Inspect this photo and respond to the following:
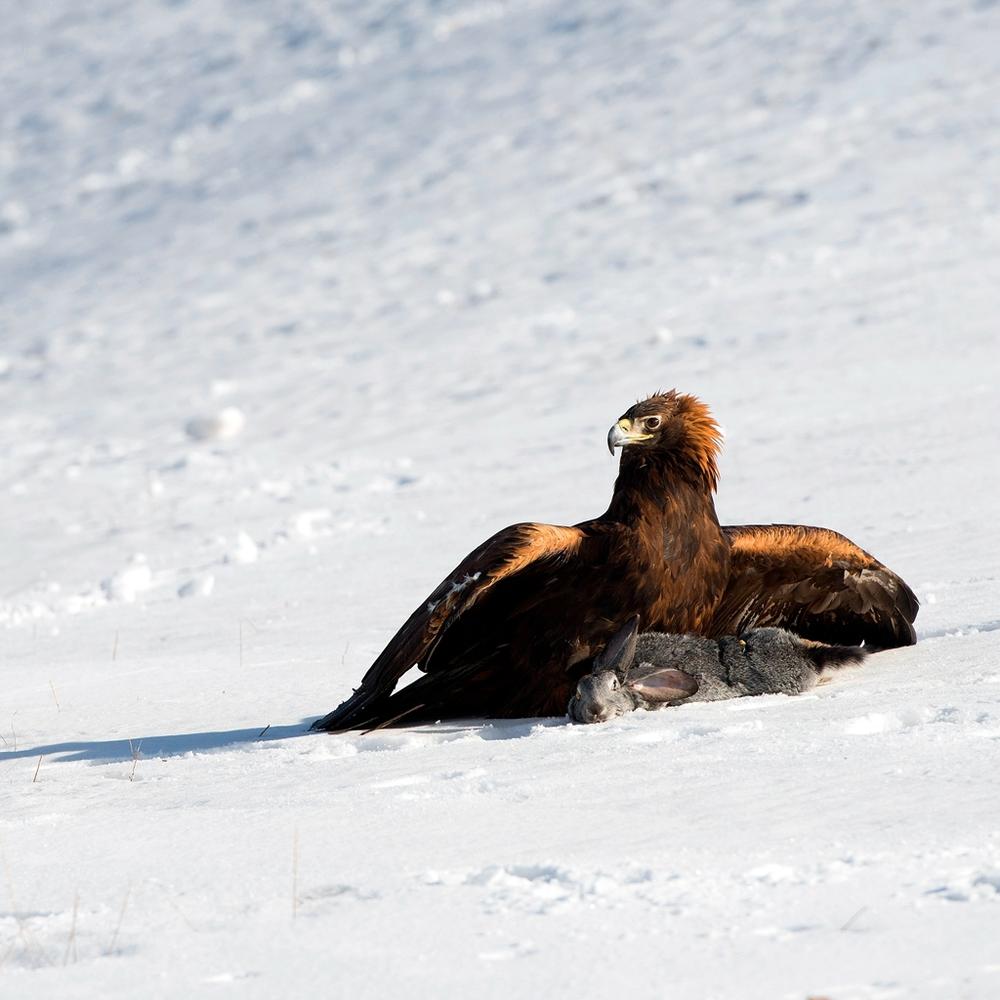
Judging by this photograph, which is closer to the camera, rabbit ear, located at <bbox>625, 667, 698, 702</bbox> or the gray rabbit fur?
the gray rabbit fur

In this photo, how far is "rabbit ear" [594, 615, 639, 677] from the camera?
16.6 ft

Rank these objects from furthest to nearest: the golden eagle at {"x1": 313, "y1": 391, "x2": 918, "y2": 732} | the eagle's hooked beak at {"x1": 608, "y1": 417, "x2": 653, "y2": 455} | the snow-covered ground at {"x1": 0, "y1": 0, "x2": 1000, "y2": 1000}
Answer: the eagle's hooked beak at {"x1": 608, "y1": 417, "x2": 653, "y2": 455}
the golden eagle at {"x1": 313, "y1": 391, "x2": 918, "y2": 732}
the snow-covered ground at {"x1": 0, "y1": 0, "x2": 1000, "y2": 1000}

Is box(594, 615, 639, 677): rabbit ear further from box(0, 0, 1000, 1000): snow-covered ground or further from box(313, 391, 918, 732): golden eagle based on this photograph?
box(0, 0, 1000, 1000): snow-covered ground

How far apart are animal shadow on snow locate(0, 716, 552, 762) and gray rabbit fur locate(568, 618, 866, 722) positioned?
189 millimetres

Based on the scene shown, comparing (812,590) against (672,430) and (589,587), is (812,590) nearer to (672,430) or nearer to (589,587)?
(672,430)

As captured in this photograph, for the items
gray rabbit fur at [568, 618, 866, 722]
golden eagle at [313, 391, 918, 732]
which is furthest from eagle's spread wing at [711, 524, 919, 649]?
gray rabbit fur at [568, 618, 866, 722]

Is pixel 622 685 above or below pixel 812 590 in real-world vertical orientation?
above

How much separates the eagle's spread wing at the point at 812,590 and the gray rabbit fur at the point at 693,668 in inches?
8.8

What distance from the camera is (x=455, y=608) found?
5109 mm

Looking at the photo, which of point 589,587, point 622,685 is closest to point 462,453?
point 589,587

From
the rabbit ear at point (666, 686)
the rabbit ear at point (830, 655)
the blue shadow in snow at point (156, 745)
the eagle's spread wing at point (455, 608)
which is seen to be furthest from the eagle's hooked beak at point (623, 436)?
the blue shadow in snow at point (156, 745)

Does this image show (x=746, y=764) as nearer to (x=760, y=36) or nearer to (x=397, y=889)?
(x=397, y=889)

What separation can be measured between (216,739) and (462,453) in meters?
6.89

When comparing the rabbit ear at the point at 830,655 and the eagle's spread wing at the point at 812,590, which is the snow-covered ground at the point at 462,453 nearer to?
the rabbit ear at the point at 830,655
